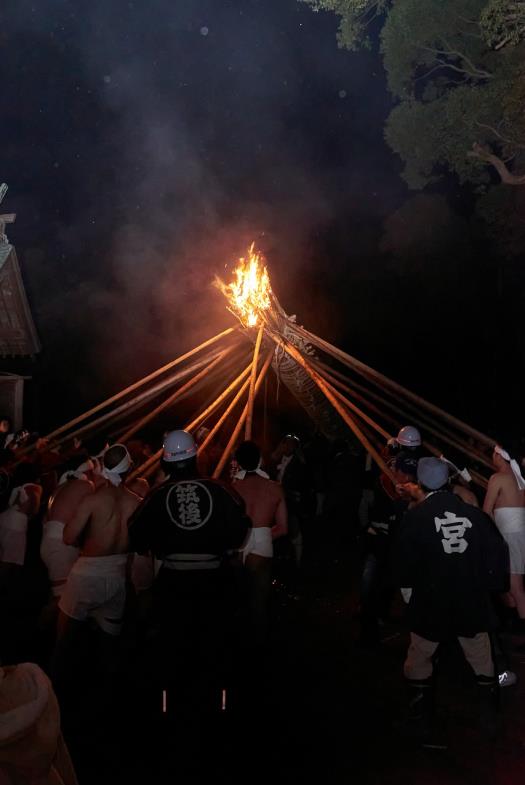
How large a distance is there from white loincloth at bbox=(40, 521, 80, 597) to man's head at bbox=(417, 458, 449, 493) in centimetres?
305

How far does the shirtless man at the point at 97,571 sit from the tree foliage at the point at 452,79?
8.83 metres

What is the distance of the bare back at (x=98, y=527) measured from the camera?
486 cm

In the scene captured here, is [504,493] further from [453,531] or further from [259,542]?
[259,542]

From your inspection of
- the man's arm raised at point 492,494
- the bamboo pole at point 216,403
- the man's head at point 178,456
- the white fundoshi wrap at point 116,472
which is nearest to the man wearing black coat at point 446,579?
the man's head at point 178,456

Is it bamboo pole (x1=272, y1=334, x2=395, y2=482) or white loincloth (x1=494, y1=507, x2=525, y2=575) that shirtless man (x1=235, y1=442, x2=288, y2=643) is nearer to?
bamboo pole (x1=272, y1=334, x2=395, y2=482)

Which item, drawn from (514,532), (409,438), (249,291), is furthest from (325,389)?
(514,532)

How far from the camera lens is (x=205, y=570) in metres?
4.09

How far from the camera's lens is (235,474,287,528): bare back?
5.80 metres

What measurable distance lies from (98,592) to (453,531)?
259 cm

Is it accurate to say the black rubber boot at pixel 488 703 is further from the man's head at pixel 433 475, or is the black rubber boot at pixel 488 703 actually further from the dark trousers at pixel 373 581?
the dark trousers at pixel 373 581

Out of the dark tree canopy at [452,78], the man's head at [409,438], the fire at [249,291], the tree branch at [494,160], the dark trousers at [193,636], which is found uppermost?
the dark tree canopy at [452,78]

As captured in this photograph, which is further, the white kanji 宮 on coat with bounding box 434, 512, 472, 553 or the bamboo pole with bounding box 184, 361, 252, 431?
the bamboo pole with bounding box 184, 361, 252, 431

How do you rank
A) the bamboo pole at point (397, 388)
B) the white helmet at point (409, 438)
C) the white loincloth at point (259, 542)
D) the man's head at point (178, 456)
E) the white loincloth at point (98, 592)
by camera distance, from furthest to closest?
the bamboo pole at point (397, 388)
the white helmet at point (409, 438)
the white loincloth at point (259, 542)
the white loincloth at point (98, 592)
the man's head at point (178, 456)

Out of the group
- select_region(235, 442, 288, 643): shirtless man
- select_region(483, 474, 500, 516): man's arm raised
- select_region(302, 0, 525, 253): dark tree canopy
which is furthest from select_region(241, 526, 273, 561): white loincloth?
select_region(302, 0, 525, 253): dark tree canopy
